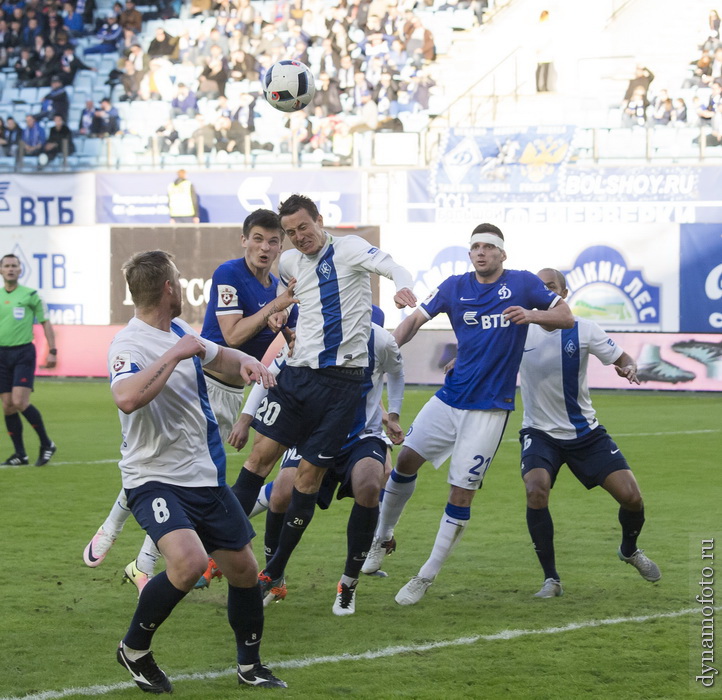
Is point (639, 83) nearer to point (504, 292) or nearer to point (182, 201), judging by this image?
point (182, 201)

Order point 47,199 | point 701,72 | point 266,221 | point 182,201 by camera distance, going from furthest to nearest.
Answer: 1. point 47,199
2. point 701,72
3. point 182,201
4. point 266,221

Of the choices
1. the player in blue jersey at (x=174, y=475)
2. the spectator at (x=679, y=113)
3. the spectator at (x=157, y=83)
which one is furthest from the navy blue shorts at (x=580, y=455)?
the spectator at (x=157, y=83)

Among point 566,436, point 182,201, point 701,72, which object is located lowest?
point 566,436

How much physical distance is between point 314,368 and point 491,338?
1.08m

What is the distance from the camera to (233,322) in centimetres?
698

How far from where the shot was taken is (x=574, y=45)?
2770cm

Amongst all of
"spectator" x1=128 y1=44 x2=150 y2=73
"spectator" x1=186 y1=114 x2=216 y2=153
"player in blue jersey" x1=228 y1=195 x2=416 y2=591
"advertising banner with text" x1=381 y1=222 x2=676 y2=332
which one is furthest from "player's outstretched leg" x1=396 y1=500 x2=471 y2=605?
"spectator" x1=128 y1=44 x2=150 y2=73

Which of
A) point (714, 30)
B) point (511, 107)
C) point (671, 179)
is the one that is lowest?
point (671, 179)

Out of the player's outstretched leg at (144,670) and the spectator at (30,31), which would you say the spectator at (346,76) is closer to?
the spectator at (30,31)

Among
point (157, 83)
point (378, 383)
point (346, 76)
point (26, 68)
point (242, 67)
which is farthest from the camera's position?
point (26, 68)

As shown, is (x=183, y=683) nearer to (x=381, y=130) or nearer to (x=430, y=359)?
(x=430, y=359)

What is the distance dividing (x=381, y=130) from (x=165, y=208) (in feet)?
16.2

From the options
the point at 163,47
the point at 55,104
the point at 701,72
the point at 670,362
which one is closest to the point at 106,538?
the point at 670,362

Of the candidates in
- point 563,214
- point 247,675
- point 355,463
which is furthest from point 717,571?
point 563,214
